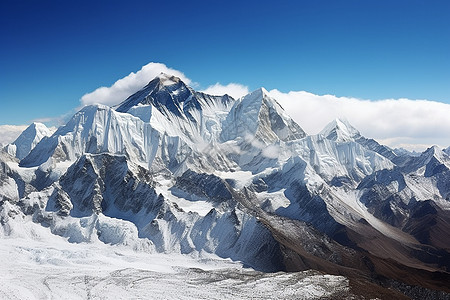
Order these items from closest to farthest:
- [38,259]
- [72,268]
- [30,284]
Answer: [30,284] < [72,268] < [38,259]

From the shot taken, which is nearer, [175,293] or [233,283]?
[175,293]

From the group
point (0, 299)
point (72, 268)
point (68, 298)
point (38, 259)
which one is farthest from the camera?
point (38, 259)

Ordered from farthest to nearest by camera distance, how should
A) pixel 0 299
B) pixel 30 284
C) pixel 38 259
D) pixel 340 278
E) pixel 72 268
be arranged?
1. pixel 38 259
2. pixel 72 268
3. pixel 340 278
4. pixel 30 284
5. pixel 0 299

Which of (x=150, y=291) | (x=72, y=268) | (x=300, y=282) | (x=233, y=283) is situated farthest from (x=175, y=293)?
(x=72, y=268)

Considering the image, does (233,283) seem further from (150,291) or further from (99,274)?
(99,274)

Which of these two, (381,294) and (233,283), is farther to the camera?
(233,283)

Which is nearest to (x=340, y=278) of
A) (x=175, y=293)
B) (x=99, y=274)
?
(x=175, y=293)

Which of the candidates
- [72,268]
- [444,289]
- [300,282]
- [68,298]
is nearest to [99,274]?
[72,268]

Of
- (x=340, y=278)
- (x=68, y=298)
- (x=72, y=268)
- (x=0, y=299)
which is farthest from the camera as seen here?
(x=72, y=268)

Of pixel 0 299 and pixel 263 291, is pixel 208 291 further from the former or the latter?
pixel 0 299
